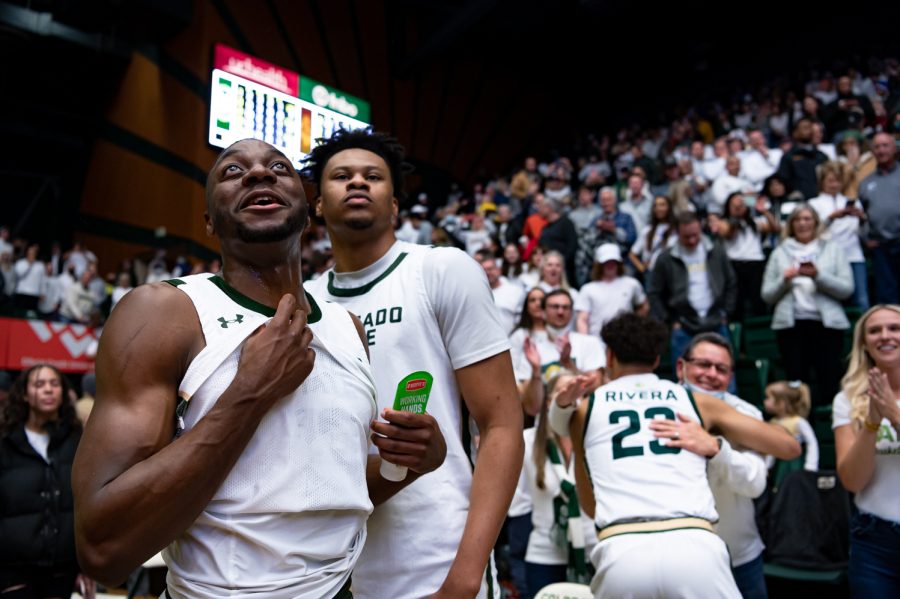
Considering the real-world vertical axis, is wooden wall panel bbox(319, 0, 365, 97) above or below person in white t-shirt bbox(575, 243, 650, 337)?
above

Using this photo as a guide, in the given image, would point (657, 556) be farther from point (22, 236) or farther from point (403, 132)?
point (22, 236)

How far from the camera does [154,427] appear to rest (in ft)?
4.99

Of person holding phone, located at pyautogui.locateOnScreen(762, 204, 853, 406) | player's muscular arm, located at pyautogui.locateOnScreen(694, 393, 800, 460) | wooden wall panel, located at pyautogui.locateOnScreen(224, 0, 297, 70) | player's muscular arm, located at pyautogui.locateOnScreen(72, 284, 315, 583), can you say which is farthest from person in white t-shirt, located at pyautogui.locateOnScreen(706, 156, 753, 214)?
wooden wall panel, located at pyautogui.locateOnScreen(224, 0, 297, 70)

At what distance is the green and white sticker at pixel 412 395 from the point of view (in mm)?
1803

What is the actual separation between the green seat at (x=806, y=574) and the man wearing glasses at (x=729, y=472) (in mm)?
1170

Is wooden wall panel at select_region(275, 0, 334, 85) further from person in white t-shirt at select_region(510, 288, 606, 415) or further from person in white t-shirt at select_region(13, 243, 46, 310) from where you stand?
person in white t-shirt at select_region(510, 288, 606, 415)

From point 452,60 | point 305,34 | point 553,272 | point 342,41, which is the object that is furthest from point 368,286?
point 452,60

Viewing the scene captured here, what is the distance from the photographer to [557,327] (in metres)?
6.85

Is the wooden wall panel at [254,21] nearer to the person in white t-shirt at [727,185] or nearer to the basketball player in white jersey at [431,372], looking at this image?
the person in white t-shirt at [727,185]

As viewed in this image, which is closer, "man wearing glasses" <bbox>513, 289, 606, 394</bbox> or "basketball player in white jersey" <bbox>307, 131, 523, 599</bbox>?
"basketball player in white jersey" <bbox>307, 131, 523, 599</bbox>

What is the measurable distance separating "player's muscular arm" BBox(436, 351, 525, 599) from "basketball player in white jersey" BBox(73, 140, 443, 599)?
13.6 inches

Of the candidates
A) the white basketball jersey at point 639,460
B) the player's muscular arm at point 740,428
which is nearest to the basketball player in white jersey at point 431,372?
the white basketball jersey at point 639,460

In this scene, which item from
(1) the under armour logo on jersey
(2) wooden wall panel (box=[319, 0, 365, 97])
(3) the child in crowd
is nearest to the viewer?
(1) the under armour logo on jersey

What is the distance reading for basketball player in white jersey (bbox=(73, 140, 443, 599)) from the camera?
1461mm
